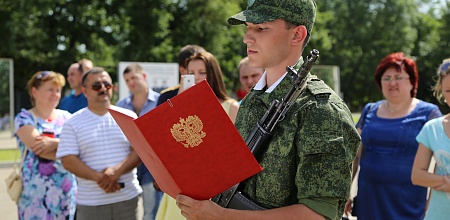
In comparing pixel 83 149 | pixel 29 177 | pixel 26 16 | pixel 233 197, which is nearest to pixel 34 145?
pixel 29 177

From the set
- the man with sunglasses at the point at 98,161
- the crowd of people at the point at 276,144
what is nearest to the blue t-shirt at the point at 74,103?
the crowd of people at the point at 276,144

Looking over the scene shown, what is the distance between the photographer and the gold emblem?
5.94ft

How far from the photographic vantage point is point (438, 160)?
3.63 m

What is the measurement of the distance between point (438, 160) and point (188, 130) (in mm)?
2380

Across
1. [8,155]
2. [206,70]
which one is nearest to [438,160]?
[206,70]

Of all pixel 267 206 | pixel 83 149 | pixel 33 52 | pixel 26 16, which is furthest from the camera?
pixel 33 52

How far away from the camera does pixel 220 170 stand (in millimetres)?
1883

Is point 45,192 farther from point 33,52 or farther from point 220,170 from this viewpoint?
point 33,52

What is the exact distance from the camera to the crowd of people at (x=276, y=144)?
1.88 metres

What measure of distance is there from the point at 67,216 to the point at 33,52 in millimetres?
24421

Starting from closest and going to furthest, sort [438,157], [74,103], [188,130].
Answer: [188,130]
[438,157]
[74,103]

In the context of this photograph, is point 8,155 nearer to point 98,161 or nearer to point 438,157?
point 98,161

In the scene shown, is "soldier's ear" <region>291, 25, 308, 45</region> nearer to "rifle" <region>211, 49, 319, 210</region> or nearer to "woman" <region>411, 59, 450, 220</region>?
"rifle" <region>211, 49, 319, 210</region>

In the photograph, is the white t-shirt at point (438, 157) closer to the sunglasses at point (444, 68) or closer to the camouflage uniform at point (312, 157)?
the sunglasses at point (444, 68)
